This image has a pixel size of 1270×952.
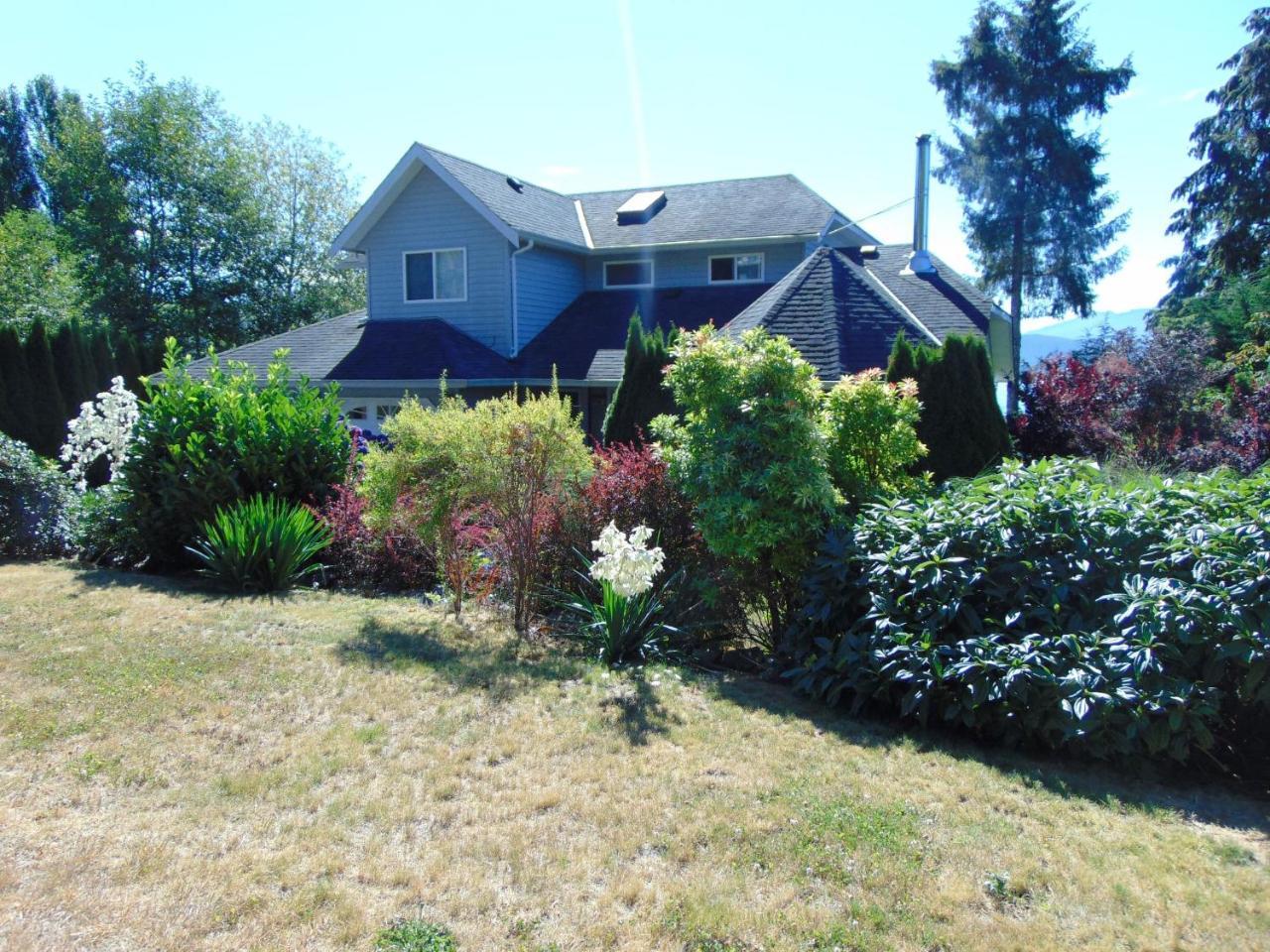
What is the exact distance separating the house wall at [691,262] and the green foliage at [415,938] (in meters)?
16.5

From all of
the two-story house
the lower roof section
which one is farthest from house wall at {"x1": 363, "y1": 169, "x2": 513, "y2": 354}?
the lower roof section

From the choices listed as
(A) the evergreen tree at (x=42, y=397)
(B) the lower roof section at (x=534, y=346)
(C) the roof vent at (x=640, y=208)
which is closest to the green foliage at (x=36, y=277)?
(A) the evergreen tree at (x=42, y=397)

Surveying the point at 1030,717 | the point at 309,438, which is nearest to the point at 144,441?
the point at 309,438

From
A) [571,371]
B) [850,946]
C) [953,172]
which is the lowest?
[850,946]

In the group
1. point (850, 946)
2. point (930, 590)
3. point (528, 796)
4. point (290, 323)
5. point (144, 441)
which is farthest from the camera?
point (290, 323)

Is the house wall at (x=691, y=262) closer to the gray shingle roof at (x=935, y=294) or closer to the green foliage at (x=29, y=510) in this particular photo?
the gray shingle roof at (x=935, y=294)

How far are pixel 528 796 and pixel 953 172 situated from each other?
94.7ft

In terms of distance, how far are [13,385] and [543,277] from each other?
11586mm

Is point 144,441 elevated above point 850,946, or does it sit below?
above

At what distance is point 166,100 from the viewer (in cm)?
3259

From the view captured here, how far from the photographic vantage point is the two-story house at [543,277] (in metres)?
17.6

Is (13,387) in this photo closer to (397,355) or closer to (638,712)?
(397,355)

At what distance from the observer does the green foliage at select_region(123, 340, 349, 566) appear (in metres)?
9.62

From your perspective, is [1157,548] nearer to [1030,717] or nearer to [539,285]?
[1030,717]
